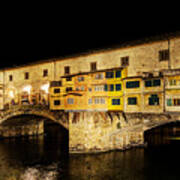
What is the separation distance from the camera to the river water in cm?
2669

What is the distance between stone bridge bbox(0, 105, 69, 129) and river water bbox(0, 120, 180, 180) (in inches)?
229

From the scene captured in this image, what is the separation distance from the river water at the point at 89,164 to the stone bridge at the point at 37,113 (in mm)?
5823

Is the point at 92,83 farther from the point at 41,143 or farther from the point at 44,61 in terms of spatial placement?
the point at 41,143

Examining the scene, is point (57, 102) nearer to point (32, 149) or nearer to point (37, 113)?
point (37, 113)

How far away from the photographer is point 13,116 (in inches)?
1780

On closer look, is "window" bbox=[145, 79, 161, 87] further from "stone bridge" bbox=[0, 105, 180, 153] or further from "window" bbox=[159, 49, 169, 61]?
"stone bridge" bbox=[0, 105, 180, 153]

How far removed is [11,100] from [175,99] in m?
38.0

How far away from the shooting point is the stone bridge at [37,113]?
3784cm

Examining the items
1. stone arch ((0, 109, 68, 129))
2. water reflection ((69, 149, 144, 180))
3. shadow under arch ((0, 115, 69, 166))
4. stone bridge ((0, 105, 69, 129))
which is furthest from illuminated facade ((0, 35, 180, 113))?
shadow under arch ((0, 115, 69, 166))

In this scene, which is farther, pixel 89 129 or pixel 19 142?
pixel 19 142

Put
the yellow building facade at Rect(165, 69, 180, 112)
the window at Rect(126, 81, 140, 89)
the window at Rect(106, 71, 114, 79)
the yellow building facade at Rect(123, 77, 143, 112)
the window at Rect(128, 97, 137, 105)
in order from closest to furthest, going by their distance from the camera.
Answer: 1. the yellow building facade at Rect(165, 69, 180, 112)
2. the yellow building facade at Rect(123, 77, 143, 112)
3. the window at Rect(126, 81, 140, 89)
4. the window at Rect(128, 97, 137, 105)
5. the window at Rect(106, 71, 114, 79)

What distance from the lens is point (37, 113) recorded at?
41.3 metres

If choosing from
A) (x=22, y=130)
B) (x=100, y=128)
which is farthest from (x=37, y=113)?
(x=22, y=130)

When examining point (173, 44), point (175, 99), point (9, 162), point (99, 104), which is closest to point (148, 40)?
point (173, 44)
